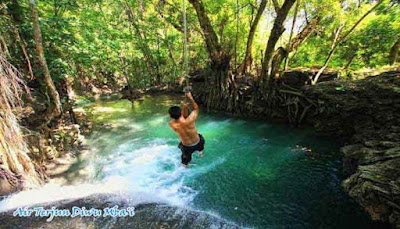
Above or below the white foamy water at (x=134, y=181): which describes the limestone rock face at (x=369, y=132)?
above

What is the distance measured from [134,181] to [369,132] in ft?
18.2

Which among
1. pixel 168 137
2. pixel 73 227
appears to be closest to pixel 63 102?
pixel 168 137

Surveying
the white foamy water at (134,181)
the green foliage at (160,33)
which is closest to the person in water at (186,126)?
the white foamy water at (134,181)

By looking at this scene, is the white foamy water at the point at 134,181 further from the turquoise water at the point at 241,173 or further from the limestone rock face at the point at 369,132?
the limestone rock face at the point at 369,132

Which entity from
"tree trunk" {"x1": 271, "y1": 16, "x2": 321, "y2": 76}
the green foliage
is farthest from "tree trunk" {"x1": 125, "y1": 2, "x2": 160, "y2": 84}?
"tree trunk" {"x1": 271, "y1": 16, "x2": 321, "y2": 76}

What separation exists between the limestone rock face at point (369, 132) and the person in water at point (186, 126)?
277 cm

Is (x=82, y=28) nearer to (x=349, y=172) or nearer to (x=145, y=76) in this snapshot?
(x=349, y=172)

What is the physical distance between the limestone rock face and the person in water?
109 inches

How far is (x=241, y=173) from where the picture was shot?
522 cm

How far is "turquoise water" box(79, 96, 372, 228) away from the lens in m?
3.87

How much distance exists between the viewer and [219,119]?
9.55 m

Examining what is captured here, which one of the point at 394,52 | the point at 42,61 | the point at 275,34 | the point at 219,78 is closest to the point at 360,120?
the point at 275,34

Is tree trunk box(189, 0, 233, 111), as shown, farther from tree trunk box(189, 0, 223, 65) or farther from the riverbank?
the riverbank

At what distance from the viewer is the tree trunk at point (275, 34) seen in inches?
265
